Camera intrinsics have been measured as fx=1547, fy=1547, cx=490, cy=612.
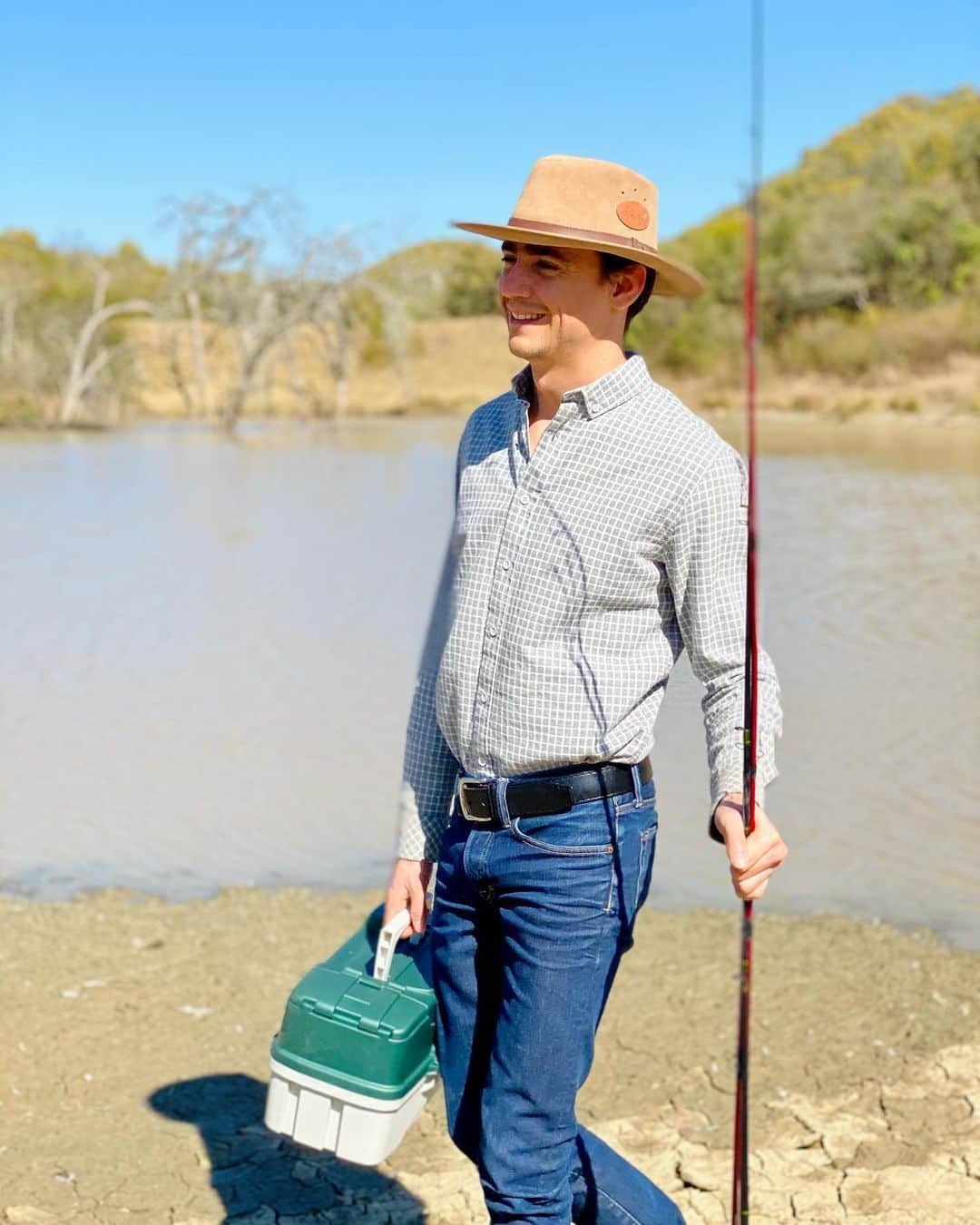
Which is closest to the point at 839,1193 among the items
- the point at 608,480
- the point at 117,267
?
the point at 608,480

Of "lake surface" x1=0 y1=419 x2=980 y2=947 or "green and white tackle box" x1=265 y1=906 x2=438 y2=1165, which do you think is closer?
"green and white tackle box" x1=265 y1=906 x2=438 y2=1165

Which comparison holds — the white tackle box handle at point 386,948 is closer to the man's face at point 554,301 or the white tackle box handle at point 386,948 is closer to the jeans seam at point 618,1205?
the jeans seam at point 618,1205

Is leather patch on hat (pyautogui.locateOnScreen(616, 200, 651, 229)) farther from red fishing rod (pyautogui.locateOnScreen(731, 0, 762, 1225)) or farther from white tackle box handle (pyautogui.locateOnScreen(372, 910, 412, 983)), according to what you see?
white tackle box handle (pyautogui.locateOnScreen(372, 910, 412, 983))

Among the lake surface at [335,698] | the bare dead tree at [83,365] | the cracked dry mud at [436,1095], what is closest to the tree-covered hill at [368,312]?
the bare dead tree at [83,365]

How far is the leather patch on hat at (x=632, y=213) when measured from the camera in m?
2.18

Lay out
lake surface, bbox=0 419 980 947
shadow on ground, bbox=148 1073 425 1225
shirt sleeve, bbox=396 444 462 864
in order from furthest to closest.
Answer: lake surface, bbox=0 419 980 947
shadow on ground, bbox=148 1073 425 1225
shirt sleeve, bbox=396 444 462 864

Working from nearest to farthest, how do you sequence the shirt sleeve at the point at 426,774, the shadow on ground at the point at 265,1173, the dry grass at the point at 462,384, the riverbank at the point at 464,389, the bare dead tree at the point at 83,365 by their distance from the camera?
the shirt sleeve at the point at 426,774 < the shadow on ground at the point at 265,1173 < the riverbank at the point at 464,389 < the dry grass at the point at 462,384 < the bare dead tree at the point at 83,365

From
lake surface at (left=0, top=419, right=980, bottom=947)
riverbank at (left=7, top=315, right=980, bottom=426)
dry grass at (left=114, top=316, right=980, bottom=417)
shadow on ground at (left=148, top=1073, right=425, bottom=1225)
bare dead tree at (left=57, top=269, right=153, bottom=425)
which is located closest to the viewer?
shadow on ground at (left=148, top=1073, right=425, bottom=1225)

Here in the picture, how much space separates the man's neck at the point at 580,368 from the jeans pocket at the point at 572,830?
59 centimetres

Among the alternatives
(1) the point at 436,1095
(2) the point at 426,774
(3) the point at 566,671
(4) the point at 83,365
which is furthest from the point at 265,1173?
(4) the point at 83,365

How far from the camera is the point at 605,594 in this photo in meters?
2.13

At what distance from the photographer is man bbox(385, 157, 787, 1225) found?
2105mm

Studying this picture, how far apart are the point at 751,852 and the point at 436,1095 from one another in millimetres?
1768

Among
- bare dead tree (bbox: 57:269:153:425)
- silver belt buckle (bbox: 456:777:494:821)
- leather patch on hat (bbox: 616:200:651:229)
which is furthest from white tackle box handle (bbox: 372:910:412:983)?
bare dead tree (bbox: 57:269:153:425)
